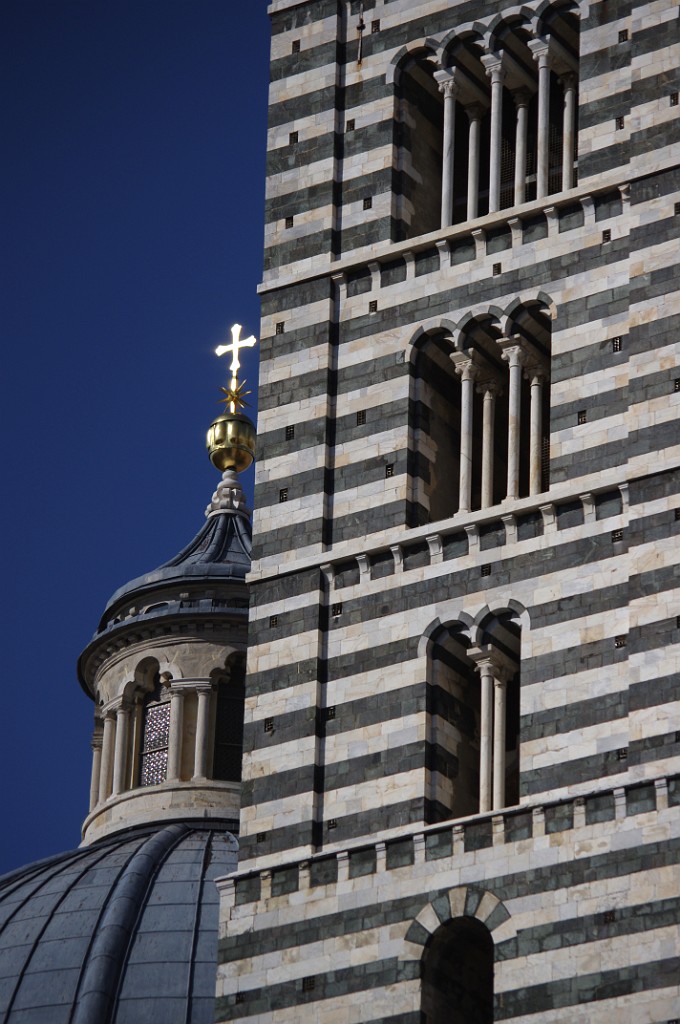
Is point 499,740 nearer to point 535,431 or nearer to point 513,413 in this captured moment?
point 535,431

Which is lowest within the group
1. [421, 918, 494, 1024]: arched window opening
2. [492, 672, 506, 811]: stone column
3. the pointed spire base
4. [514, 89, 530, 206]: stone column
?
[421, 918, 494, 1024]: arched window opening

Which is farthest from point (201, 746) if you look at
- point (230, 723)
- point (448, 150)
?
point (448, 150)

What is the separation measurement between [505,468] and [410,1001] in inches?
248

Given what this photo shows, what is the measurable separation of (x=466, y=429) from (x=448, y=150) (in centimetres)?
358

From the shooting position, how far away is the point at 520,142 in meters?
40.9

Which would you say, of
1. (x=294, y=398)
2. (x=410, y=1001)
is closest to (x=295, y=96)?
(x=294, y=398)

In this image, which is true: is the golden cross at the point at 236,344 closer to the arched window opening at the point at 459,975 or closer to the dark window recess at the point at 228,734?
the dark window recess at the point at 228,734

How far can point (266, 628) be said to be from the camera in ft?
129

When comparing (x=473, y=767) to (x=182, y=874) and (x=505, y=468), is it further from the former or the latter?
(x=182, y=874)

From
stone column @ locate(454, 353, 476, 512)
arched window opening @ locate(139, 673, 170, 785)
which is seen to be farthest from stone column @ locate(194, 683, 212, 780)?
stone column @ locate(454, 353, 476, 512)

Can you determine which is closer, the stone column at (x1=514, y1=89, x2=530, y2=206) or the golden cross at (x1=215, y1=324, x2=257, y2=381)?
the stone column at (x1=514, y1=89, x2=530, y2=206)

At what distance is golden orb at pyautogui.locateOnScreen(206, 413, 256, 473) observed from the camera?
183 ft

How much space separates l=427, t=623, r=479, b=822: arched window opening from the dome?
9891mm

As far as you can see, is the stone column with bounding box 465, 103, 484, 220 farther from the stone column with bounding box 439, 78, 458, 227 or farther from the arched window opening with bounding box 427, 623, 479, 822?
the arched window opening with bounding box 427, 623, 479, 822
